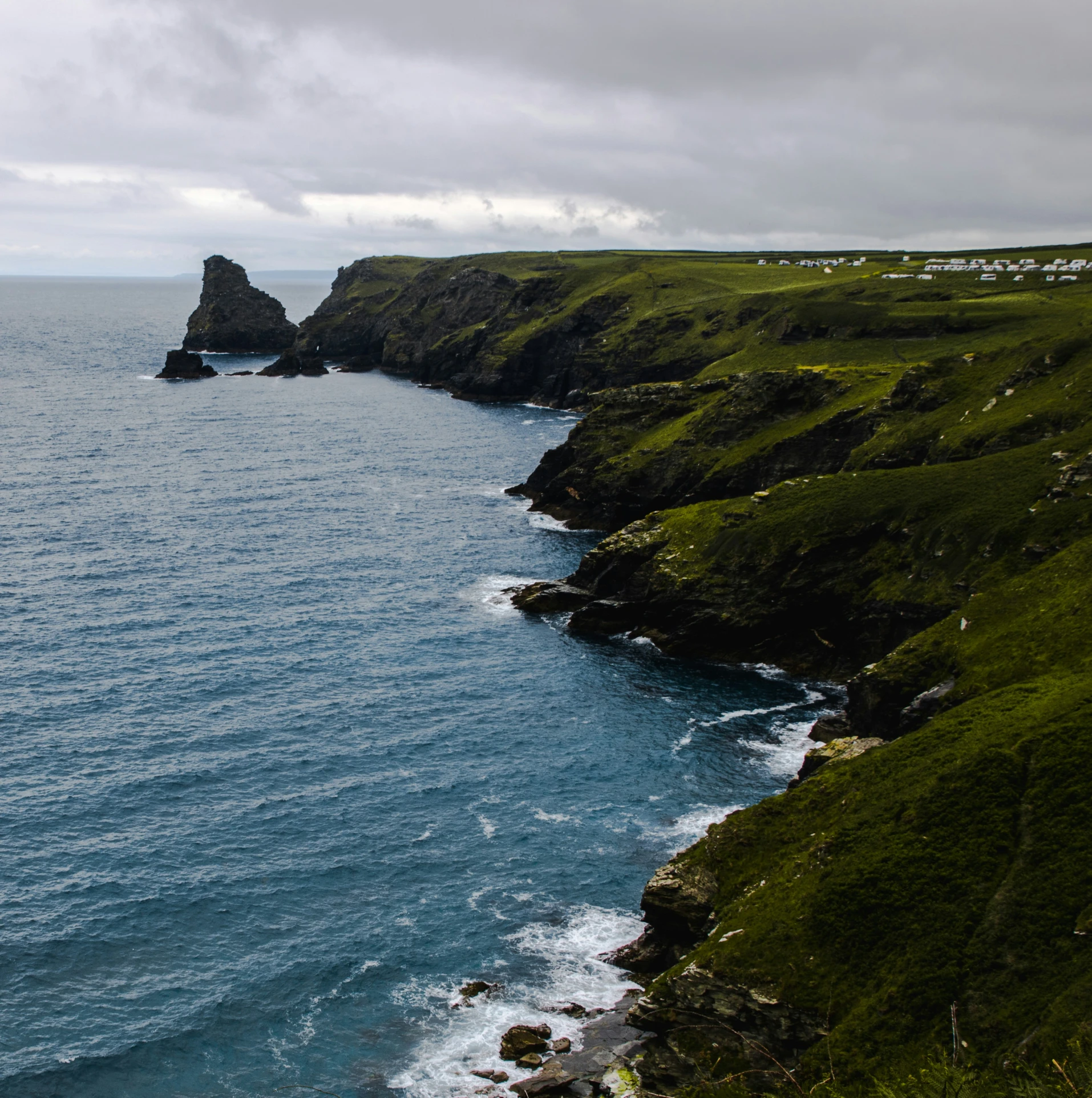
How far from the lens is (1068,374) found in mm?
109188

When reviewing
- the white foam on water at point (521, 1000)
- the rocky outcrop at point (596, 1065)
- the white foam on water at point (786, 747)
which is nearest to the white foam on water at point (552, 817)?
the white foam on water at point (521, 1000)

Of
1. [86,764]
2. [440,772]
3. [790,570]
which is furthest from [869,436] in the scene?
[86,764]

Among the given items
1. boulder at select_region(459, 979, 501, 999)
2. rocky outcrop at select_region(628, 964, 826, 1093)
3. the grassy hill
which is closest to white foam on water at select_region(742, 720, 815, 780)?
the grassy hill

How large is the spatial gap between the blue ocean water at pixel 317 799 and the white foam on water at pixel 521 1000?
17cm

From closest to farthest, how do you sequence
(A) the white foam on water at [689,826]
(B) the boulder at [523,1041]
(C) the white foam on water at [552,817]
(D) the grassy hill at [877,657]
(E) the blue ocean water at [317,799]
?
(D) the grassy hill at [877,657], (B) the boulder at [523,1041], (E) the blue ocean water at [317,799], (A) the white foam on water at [689,826], (C) the white foam on water at [552,817]

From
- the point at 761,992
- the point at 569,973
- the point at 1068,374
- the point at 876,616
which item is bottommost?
the point at 569,973

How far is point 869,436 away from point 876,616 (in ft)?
133

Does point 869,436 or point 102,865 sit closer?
point 102,865

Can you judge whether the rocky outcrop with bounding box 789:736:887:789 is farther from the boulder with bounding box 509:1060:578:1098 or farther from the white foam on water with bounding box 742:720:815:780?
the boulder with bounding box 509:1060:578:1098

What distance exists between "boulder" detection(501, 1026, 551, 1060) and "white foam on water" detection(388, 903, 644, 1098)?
20.1 inches

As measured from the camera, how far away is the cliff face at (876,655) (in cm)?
4084

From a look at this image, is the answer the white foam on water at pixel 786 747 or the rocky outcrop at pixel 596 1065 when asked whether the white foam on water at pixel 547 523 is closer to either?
the white foam on water at pixel 786 747

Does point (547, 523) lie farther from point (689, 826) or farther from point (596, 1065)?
point (596, 1065)

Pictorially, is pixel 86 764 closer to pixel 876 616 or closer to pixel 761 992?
pixel 761 992
